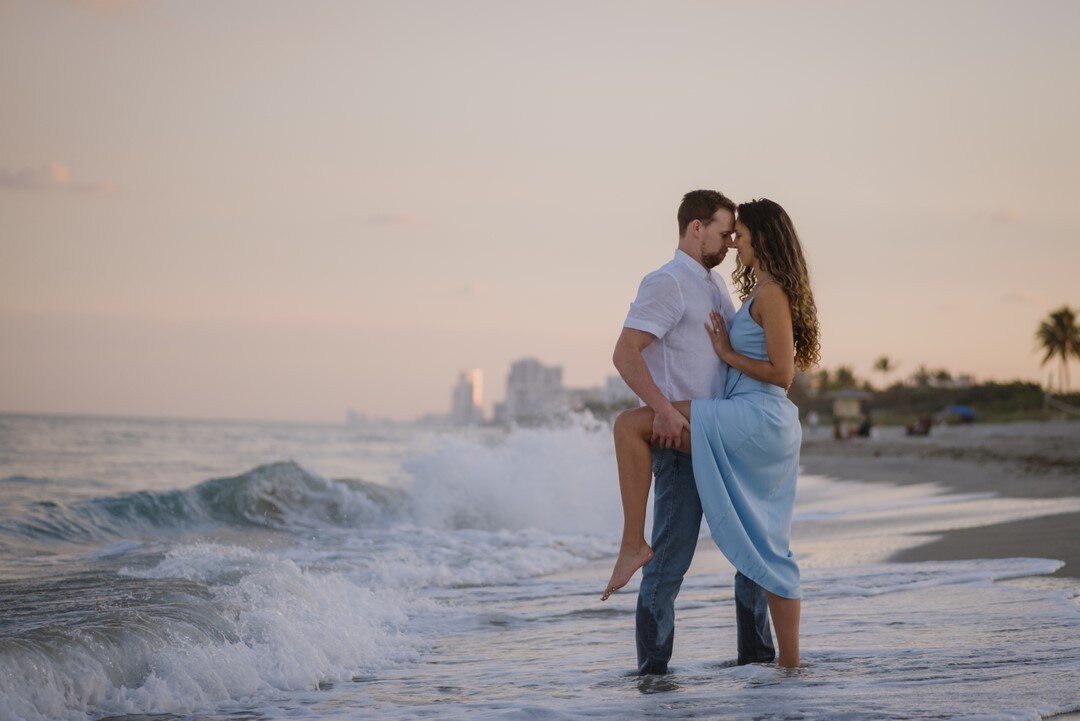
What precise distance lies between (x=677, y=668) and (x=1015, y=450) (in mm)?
24142

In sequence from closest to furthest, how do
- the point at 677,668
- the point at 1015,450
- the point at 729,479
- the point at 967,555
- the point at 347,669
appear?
the point at 729,479 → the point at 677,668 → the point at 347,669 → the point at 967,555 → the point at 1015,450

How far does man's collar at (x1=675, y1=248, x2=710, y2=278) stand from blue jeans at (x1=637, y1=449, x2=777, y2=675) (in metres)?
0.81

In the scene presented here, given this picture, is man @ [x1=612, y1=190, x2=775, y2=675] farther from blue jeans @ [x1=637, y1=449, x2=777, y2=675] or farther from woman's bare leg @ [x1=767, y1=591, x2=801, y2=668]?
woman's bare leg @ [x1=767, y1=591, x2=801, y2=668]

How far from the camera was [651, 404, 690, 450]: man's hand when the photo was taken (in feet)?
14.0

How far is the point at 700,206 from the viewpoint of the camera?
14.9 feet

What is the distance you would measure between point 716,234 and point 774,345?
0.58 metres

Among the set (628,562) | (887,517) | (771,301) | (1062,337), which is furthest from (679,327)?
(1062,337)

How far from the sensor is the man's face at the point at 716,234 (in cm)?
451

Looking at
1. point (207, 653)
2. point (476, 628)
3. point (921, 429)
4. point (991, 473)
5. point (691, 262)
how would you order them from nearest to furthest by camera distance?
point (691, 262), point (207, 653), point (476, 628), point (991, 473), point (921, 429)

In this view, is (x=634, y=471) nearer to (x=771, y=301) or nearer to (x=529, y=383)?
(x=771, y=301)

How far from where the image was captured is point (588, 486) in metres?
16.0

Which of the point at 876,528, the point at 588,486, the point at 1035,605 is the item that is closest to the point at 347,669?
the point at 1035,605

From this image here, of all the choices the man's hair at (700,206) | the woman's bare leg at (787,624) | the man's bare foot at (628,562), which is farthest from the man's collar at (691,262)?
the woman's bare leg at (787,624)

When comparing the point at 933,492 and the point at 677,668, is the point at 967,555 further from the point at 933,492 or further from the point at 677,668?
the point at 933,492
